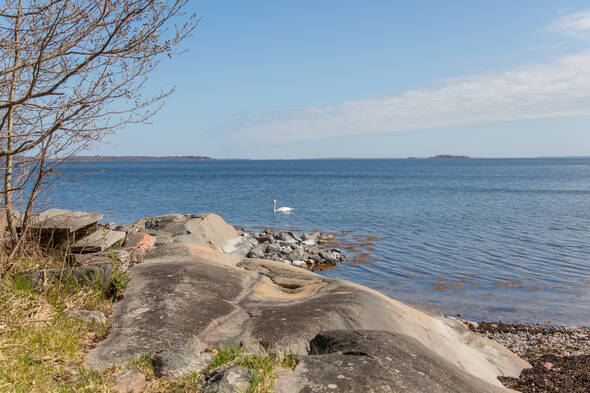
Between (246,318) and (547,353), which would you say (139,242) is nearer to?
(246,318)

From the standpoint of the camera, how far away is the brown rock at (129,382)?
13.1ft

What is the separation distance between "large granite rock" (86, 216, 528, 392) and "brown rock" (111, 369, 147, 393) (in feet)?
0.86

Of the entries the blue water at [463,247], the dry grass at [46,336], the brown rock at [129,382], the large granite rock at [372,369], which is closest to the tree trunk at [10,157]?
the blue water at [463,247]

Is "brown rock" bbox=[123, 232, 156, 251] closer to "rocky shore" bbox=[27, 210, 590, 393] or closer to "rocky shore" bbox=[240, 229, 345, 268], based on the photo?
"rocky shore" bbox=[27, 210, 590, 393]

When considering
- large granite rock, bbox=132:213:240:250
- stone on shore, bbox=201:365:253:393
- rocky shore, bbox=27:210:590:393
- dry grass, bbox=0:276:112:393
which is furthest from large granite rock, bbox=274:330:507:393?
large granite rock, bbox=132:213:240:250

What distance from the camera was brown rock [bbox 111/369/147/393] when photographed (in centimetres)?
401

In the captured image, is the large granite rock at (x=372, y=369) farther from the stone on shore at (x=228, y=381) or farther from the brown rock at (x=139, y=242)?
the brown rock at (x=139, y=242)

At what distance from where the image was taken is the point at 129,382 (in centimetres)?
411

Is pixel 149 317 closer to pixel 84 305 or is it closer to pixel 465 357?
pixel 84 305

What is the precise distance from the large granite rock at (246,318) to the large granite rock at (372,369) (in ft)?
0.23

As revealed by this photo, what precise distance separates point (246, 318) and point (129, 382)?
7.47 feet

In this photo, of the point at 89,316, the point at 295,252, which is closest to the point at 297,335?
the point at 89,316

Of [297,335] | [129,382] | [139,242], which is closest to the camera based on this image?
[129,382]

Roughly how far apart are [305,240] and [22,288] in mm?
17609
